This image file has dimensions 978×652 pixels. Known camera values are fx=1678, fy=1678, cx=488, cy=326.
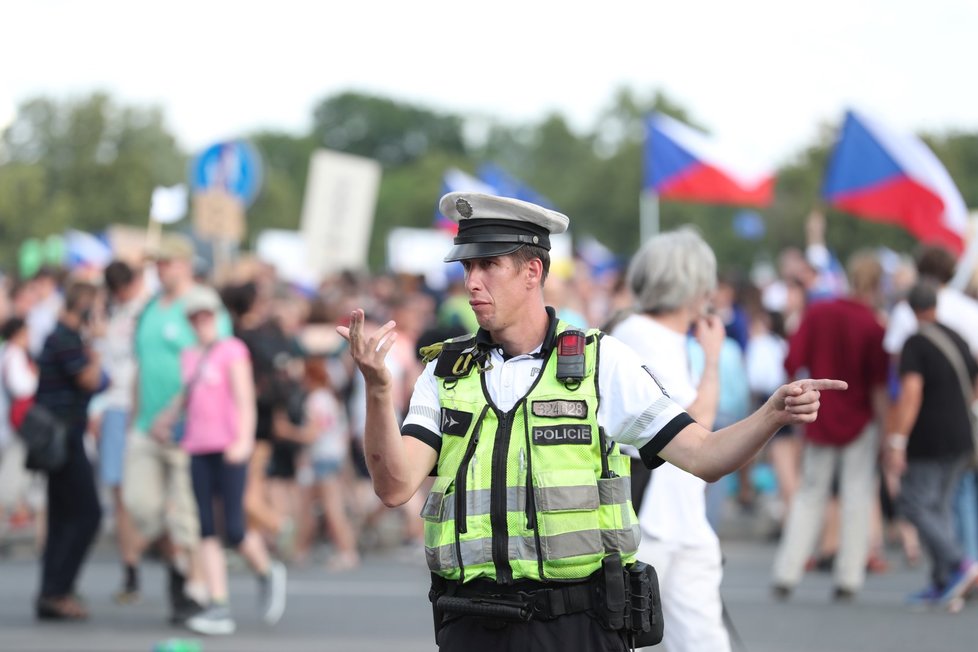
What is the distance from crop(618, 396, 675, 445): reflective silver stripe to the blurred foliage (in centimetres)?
3582

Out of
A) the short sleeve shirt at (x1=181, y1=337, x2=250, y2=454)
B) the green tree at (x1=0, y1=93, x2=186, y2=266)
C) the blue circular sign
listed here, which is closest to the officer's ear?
the short sleeve shirt at (x1=181, y1=337, x2=250, y2=454)

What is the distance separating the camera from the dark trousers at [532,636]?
4.32 meters

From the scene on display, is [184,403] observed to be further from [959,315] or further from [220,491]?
[959,315]

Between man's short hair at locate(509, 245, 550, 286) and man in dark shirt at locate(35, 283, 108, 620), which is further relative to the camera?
man in dark shirt at locate(35, 283, 108, 620)

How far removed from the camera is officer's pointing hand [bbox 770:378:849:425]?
402 cm

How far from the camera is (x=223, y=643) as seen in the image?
31.3ft

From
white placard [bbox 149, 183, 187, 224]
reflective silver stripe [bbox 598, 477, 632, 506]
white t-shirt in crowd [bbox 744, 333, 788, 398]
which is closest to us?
reflective silver stripe [bbox 598, 477, 632, 506]

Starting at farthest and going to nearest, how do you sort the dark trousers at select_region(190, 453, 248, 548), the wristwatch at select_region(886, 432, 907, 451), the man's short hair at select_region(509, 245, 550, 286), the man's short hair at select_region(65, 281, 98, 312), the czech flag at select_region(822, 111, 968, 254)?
1. the czech flag at select_region(822, 111, 968, 254)
2. the wristwatch at select_region(886, 432, 907, 451)
3. the man's short hair at select_region(65, 281, 98, 312)
4. the dark trousers at select_region(190, 453, 248, 548)
5. the man's short hair at select_region(509, 245, 550, 286)

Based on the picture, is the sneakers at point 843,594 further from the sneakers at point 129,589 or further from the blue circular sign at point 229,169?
the blue circular sign at point 229,169

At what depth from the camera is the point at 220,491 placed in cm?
997

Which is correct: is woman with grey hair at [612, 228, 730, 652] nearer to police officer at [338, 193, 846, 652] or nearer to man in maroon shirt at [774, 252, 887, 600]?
police officer at [338, 193, 846, 652]

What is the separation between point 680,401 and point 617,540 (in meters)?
1.76

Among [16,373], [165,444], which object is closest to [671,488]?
[165,444]

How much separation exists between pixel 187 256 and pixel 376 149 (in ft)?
441
